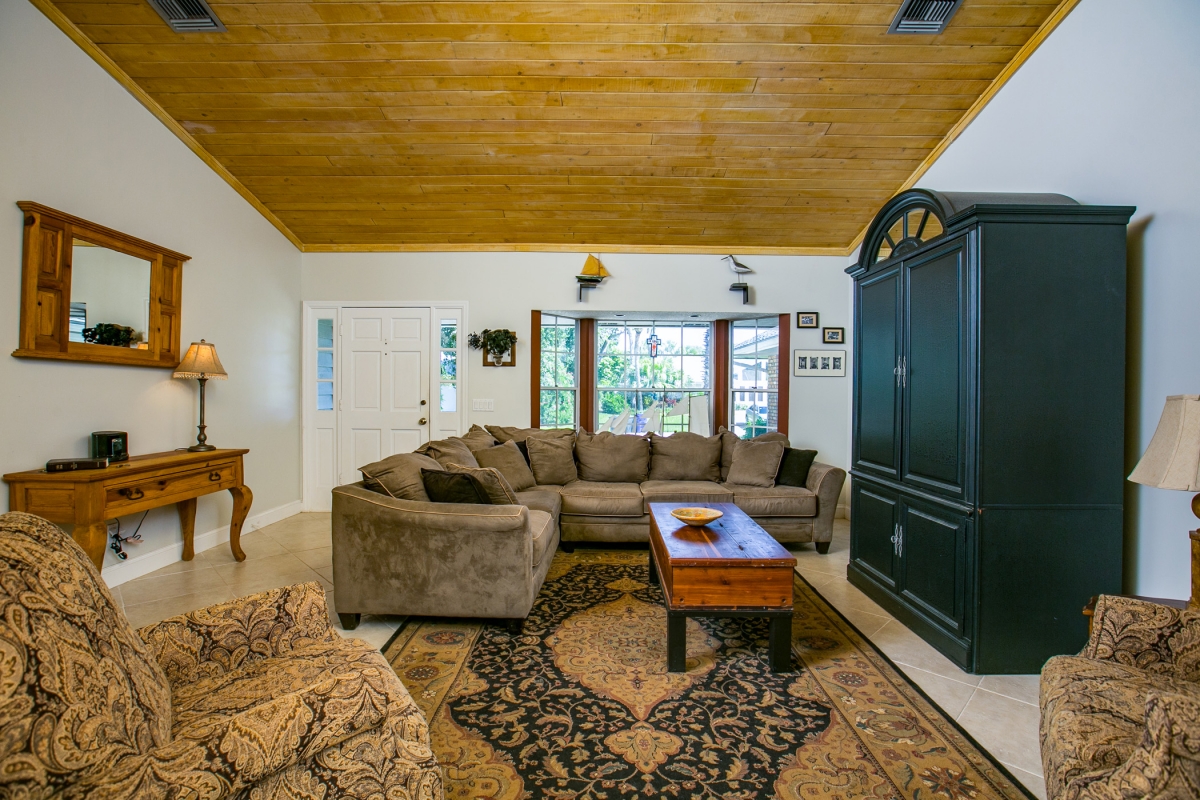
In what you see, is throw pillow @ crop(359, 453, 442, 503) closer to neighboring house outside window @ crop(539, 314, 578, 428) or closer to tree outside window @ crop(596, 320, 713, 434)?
neighboring house outside window @ crop(539, 314, 578, 428)

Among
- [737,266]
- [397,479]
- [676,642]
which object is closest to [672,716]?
[676,642]

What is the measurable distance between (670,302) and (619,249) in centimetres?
70

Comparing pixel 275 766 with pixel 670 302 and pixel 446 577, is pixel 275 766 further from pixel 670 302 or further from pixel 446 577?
pixel 670 302

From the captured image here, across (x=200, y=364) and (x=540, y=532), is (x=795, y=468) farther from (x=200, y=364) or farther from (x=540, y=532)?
(x=200, y=364)

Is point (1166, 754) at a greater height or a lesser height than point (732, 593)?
greater

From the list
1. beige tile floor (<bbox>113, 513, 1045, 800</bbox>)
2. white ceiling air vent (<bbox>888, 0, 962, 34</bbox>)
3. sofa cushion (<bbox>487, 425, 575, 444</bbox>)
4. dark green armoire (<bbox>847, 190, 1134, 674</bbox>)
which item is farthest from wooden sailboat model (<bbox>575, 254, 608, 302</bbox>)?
dark green armoire (<bbox>847, 190, 1134, 674</bbox>)

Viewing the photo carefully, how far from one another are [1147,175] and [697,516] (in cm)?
247

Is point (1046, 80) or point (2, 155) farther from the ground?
point (1046, 80)

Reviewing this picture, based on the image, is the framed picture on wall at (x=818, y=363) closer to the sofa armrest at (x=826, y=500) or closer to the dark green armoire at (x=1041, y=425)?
the sofa armrest at (x=826, y=500)

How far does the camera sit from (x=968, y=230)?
7.59 ft

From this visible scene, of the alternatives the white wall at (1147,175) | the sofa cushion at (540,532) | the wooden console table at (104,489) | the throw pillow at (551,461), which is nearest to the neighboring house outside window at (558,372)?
the throw pillow at (551,461)

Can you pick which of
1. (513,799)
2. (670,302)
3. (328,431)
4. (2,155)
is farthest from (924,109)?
(328,431)

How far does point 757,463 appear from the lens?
4352 millimetres

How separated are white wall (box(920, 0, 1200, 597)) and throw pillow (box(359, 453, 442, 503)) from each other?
10.6 feet
